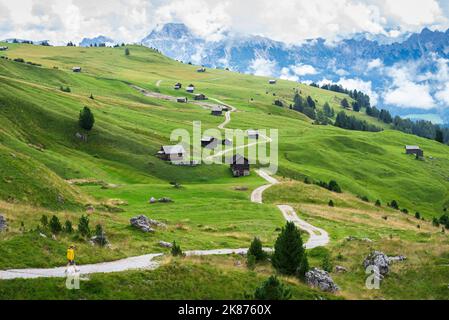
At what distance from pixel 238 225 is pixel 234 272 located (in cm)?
3081

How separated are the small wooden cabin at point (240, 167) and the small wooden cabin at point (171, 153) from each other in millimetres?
13610

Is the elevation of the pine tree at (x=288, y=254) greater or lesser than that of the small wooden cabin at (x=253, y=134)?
lesser

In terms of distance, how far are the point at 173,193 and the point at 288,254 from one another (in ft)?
174

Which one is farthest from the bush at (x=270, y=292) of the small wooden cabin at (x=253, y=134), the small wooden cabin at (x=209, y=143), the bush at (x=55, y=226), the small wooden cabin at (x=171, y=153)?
the small wooden cabin at (x=253, y=134)

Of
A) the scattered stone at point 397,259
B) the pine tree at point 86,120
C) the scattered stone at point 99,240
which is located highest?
the pine tree at point 86,120

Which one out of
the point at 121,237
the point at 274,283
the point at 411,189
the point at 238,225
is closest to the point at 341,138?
A: the point at 411,189

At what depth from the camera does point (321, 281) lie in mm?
34969

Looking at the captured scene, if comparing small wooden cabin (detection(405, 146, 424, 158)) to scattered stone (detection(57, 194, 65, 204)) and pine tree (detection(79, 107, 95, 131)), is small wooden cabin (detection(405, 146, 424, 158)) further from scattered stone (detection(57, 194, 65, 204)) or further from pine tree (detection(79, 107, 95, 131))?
scattered stone (detection(57, 194, 65, 204))

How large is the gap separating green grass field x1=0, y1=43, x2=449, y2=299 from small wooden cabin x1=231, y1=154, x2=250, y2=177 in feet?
7.39

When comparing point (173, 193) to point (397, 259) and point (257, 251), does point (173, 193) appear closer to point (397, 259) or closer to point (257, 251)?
point (257, 251)

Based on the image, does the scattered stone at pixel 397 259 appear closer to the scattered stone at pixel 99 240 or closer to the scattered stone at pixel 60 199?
the scattered stone at pixel 99 240

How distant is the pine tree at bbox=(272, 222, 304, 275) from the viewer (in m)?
37.2

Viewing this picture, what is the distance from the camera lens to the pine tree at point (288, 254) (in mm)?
37219
